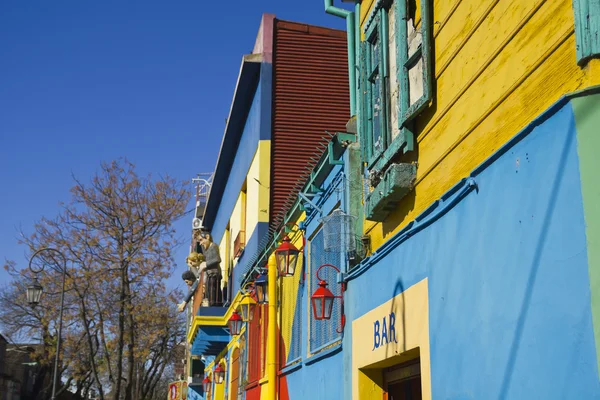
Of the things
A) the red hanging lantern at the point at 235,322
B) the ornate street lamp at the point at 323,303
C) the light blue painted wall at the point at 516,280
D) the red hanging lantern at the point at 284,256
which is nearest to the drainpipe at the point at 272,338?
the red hanging lantern at the point at 284,256

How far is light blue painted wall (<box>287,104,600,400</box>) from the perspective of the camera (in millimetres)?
3576

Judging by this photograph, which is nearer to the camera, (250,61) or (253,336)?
(253,336)

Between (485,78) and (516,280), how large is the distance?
56.0 inches

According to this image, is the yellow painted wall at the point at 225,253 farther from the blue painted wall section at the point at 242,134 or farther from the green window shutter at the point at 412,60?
the green window shutter at the point at 412,60

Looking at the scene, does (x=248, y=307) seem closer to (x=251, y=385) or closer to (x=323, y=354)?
(x=251, y=385)

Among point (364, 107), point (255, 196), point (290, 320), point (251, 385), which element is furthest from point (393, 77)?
Answer: point (255, 196)

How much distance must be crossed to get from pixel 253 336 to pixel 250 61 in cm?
620

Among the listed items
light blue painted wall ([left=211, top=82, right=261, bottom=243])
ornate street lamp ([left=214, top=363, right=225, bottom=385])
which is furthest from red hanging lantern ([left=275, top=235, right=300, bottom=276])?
ornate street lamp ([left=214, top=363, right=225, bottom=385])

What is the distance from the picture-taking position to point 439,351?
5328 mm

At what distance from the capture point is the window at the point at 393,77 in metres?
5.93

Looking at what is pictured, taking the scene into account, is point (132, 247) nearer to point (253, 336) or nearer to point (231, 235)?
point (231, 235)

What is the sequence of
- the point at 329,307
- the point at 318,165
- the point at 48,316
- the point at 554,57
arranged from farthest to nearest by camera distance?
1. the point at 48,316
2. the point at 318,165
3. the point at 329,307
4. the point at 554,57

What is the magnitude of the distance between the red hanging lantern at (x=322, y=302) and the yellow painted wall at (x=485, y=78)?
5.53 feet

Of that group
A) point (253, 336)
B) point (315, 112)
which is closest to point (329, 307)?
point (253, 336)
